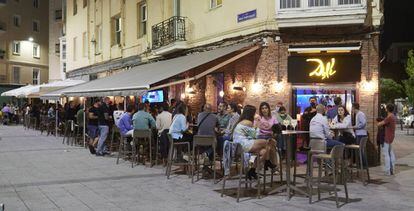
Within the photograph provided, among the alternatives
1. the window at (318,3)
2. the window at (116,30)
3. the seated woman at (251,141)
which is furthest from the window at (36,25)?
the seated woman at (251,141)

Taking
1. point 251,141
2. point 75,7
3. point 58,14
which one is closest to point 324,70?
point 251,141

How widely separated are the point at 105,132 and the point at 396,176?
8.72 meters

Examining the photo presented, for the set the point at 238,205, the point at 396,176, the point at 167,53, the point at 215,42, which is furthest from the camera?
the point at 167,53

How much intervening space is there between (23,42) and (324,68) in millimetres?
42297

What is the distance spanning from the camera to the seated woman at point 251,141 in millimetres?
9250

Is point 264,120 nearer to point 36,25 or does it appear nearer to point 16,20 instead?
point 16,20

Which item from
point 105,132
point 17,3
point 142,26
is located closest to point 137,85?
point 105,132

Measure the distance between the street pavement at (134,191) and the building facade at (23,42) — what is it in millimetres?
37140

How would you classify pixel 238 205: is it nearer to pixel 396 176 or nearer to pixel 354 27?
pixel 396 176

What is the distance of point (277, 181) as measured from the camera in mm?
11133

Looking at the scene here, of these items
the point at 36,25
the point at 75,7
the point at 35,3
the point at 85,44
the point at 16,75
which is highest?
the point at 35,3

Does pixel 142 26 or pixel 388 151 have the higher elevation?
pixel 142 26

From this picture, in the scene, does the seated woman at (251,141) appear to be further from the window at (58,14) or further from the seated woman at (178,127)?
the window at (58,14)

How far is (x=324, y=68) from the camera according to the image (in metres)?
14.3
